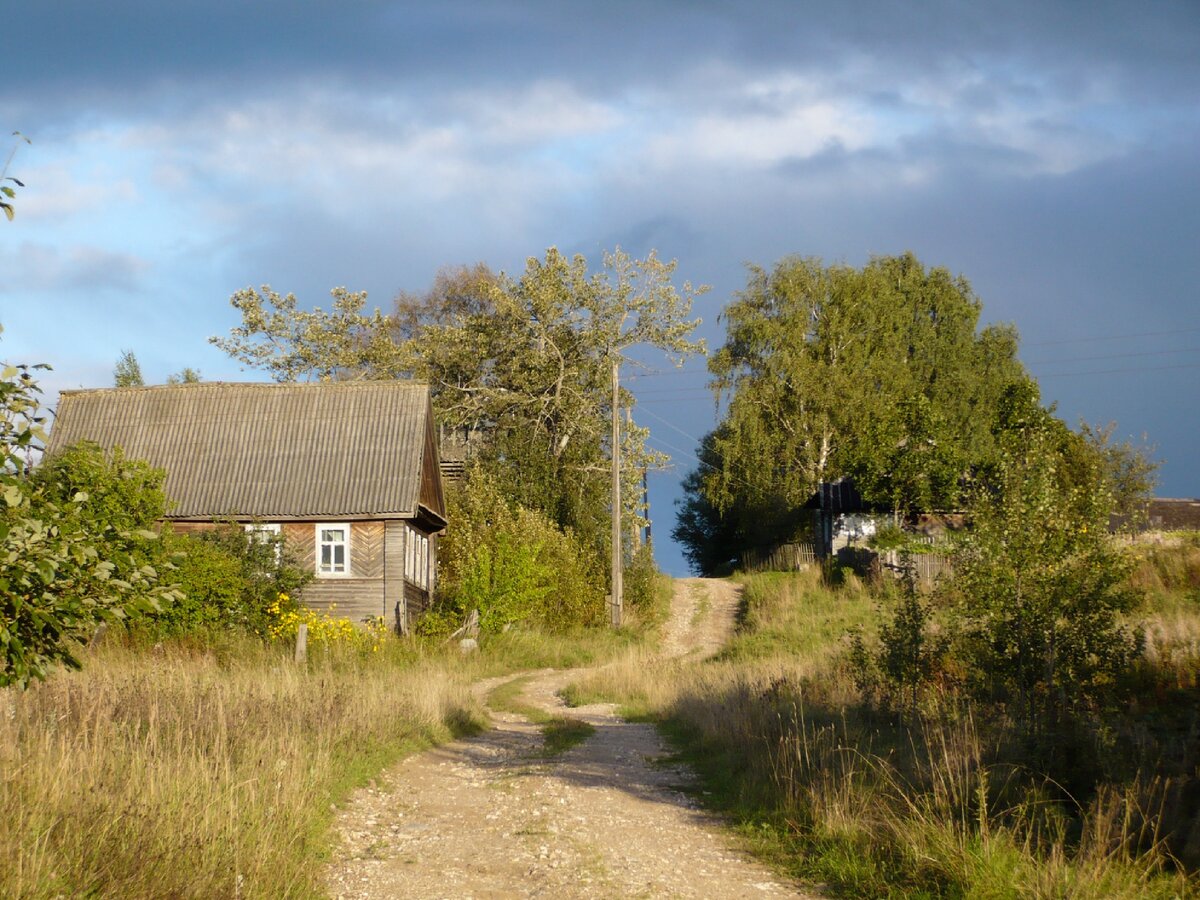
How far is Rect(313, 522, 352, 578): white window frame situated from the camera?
30.4 metres

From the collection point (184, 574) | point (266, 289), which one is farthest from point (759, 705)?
point (266, 289)

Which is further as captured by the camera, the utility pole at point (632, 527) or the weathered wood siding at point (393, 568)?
the utility pole at point (632, 527)

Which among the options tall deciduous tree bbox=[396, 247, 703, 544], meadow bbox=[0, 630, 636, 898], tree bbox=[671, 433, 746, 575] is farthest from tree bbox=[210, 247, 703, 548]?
meadow bbox=[0, 630, 636, 898]

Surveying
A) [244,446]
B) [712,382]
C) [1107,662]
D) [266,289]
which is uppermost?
[266,289]

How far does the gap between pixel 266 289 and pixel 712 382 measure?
68.5ft

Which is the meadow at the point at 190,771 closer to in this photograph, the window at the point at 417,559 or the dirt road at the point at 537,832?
the dirt road at the point at 537,832

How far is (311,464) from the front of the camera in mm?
31422

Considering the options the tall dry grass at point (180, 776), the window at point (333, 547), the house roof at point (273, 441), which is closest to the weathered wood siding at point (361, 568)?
the window at point (333, 547)

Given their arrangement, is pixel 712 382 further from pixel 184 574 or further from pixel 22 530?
pixel 22 530

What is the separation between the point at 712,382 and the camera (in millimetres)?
52594

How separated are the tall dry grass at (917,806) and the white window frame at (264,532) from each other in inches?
613

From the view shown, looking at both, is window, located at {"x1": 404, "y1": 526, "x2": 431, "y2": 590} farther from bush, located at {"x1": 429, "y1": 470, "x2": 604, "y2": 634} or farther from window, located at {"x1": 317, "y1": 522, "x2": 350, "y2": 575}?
window, located at {"x1": 317, "y1": 522, "x2": 350, "y2": 575}

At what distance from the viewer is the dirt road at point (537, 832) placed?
25.8ft

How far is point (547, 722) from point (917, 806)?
10374mm
